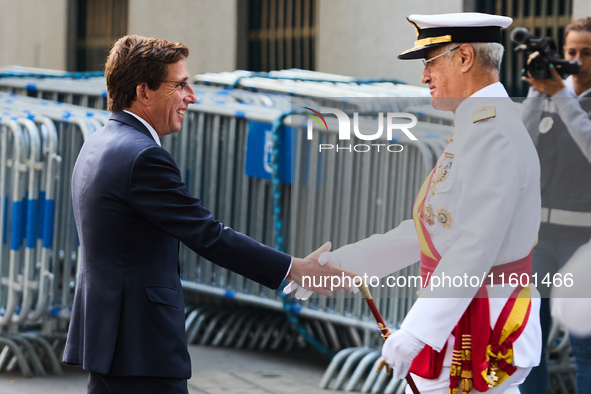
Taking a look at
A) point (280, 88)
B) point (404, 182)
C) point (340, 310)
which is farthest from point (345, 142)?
point (280, 88)

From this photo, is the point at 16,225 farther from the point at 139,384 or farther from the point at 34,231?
the point at 139,384

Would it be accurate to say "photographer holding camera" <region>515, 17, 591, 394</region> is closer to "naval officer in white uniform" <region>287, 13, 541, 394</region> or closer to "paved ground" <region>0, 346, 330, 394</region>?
"naval officer in white uniform" <region>287, 13, 541, 394</region>

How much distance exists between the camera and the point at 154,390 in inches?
121

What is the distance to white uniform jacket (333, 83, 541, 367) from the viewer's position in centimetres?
261

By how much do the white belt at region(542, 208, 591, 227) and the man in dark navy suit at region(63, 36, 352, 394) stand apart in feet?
5.02

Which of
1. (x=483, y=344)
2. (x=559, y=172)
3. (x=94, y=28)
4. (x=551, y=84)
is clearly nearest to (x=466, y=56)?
(x=483, y=344)

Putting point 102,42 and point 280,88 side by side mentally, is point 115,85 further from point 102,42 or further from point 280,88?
point 102,42

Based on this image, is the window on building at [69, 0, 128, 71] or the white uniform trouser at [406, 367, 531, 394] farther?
the window on building at [69, 0, 128, 71]

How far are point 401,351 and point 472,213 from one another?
0.43 metres

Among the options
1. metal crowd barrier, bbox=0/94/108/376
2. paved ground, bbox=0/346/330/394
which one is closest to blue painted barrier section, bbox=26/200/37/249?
metal crowd barrier, bbox=0/94/108/376

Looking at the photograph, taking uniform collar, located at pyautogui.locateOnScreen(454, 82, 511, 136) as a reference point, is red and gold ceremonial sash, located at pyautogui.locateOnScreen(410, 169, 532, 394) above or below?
below

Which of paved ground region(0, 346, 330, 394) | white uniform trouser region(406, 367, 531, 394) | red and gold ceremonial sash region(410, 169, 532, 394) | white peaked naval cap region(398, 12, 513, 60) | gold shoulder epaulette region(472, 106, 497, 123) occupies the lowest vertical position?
paved ground region(0, 346, 330, 394)

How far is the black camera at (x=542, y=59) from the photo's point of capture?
4488 mm

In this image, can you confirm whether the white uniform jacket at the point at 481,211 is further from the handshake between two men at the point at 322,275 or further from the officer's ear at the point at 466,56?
the handshake between two men at the point at 322,275
